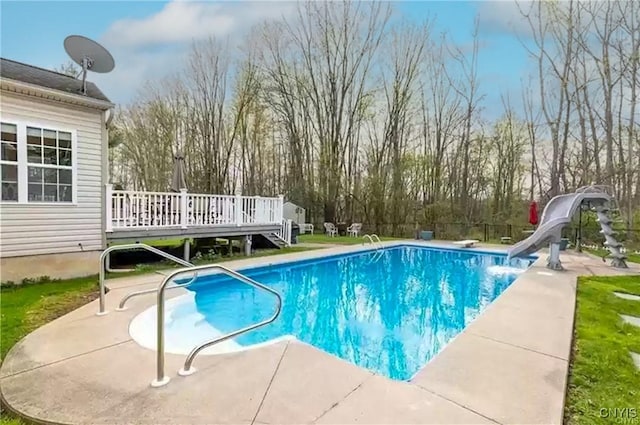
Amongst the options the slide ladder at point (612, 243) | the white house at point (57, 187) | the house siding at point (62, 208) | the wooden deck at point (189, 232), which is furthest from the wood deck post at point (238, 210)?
the slide ladder at point (612, 243)

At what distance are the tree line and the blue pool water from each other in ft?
21.9

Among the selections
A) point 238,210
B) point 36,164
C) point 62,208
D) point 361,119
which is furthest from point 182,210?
point 361,119

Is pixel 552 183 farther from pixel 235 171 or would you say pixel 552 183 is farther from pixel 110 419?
pixel 110 419

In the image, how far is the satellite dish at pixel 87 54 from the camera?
709cm

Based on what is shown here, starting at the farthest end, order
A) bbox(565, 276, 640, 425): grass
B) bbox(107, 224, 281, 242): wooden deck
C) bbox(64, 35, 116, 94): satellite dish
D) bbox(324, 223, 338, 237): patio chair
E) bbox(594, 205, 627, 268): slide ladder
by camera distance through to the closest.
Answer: bbox(324, 223, 338, 237): patio chair → bbox(594, 205, 627, 268): slide ladder → bbox(107, 224, 281, 242): wooden deck → bbox(64, 35, 116, 94): satellite dish → bbox(565, 276, 640, 425): grass

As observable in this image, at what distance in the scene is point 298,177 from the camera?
18.7 metres

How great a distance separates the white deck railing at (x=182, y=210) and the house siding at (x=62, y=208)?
358mm

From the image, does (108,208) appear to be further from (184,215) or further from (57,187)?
(184,215)

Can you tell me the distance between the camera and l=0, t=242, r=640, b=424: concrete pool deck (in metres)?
2.40

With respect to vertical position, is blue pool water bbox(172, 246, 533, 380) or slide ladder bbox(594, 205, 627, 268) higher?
slide ladder bbox(594, 205, 627, 268)

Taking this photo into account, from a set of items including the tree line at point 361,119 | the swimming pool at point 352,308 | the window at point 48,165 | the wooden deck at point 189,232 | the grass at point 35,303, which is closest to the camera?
the grass at point 35,303

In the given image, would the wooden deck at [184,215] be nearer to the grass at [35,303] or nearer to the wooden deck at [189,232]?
the wooden deck at [189,232]

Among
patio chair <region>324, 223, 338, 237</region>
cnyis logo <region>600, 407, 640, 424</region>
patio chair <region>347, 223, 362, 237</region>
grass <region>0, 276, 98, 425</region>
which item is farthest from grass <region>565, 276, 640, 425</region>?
patio chair <region>324, 223, 338, 237</region>

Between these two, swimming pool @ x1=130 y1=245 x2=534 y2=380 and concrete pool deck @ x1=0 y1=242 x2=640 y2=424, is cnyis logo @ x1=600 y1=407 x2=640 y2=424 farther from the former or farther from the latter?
swimming pool @ x1=130 y1=245 x2=534 y2=380
